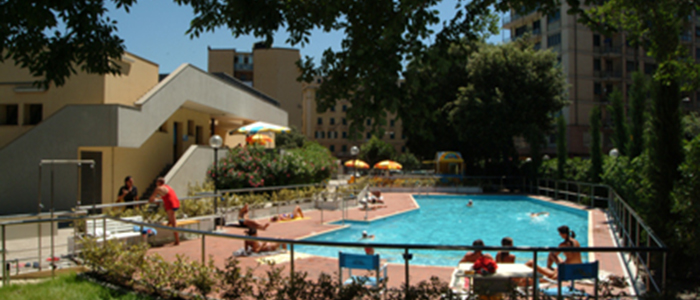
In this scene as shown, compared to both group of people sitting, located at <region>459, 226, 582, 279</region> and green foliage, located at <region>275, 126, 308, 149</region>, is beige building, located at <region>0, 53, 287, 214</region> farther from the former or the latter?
green foliage, located at <region>275, 126, 308, 149</region>

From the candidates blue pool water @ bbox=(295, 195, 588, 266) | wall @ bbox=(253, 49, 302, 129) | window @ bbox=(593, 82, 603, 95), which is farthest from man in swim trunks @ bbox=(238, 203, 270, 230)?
wall @ bbox=(253, 49, 302, 129)

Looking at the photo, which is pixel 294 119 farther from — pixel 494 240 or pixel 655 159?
pixel 655 159

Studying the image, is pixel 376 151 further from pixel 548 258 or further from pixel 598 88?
pixel 548 258

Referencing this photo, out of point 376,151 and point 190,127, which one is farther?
point 376,151

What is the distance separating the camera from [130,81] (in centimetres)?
1838

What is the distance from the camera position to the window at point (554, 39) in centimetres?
5078

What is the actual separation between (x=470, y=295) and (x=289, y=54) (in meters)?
62.6

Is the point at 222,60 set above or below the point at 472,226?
above

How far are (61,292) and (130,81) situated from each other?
14092mm

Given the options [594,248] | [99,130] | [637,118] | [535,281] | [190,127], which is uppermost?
[190,127]

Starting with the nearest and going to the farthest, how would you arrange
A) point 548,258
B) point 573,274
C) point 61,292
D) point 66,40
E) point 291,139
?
point 573,274
point 548,258
point 61,292
point 66,40
point 291,139

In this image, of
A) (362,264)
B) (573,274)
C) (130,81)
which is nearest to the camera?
(573,274)

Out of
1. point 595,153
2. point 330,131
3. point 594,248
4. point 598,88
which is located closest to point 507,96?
point 595,153

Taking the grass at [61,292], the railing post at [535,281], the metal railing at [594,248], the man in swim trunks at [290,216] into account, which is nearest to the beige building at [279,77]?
the metal railing at [594,248]
